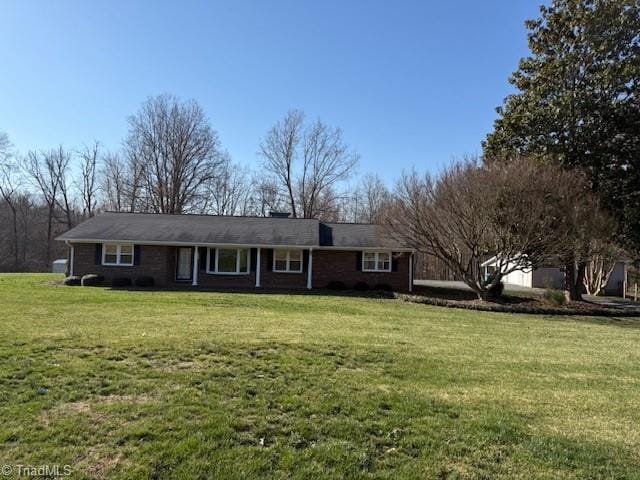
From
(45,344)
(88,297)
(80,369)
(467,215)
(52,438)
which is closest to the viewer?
(52,438)

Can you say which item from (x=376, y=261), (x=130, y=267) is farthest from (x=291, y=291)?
(x=130, y=267)

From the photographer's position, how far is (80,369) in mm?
5957

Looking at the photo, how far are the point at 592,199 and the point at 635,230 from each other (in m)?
3.55

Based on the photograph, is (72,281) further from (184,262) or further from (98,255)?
(184,262)

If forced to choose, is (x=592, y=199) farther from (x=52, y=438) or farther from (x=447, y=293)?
(x=52, y=438)

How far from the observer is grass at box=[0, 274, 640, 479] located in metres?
3.72

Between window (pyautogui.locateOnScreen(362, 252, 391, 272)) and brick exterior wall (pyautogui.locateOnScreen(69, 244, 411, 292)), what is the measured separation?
228 mm

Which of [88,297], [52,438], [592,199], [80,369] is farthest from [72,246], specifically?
[592,199]

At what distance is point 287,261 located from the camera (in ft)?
79.5

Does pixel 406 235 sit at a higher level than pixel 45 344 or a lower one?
higher

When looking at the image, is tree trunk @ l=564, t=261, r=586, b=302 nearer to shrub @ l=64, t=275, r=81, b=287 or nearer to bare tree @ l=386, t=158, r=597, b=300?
bare tree @ l=386, t=158, r=597, b=300

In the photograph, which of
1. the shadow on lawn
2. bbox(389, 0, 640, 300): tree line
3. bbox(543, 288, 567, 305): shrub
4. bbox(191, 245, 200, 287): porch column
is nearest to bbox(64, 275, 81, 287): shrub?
the shadow on lawn

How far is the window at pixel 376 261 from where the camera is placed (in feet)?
79.0

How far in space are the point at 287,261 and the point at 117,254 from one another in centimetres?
860
